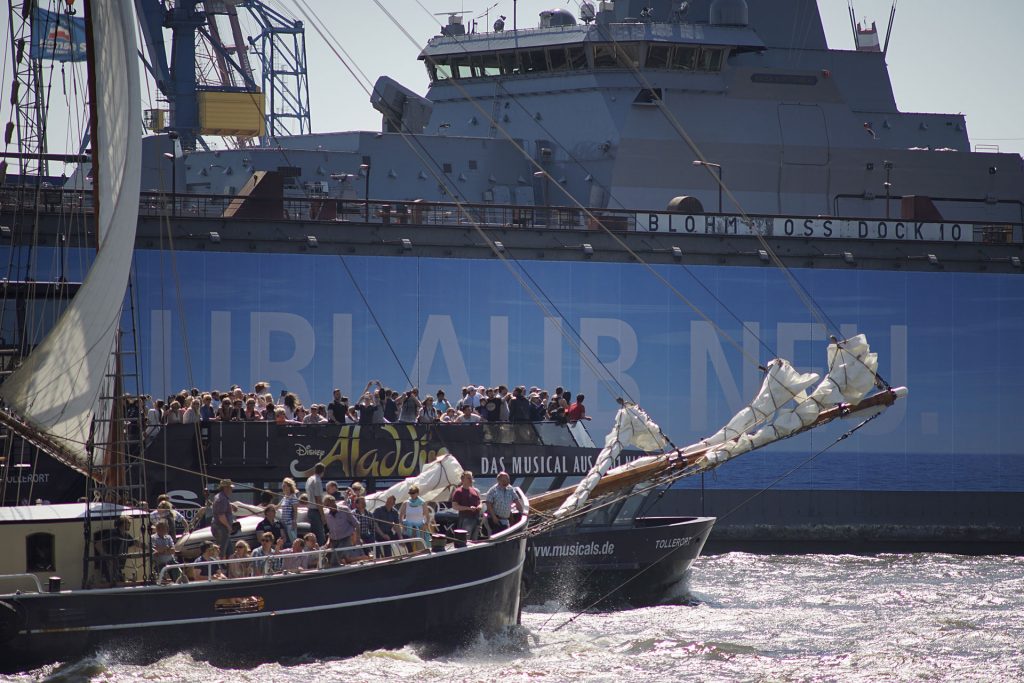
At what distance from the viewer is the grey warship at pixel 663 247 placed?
38812mm

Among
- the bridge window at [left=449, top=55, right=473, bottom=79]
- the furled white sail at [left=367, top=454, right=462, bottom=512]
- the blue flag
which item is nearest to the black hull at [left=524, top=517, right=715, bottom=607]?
the furled white sail at [left=367, top=454, right=462, bottom=512]

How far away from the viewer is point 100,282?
20.2 m

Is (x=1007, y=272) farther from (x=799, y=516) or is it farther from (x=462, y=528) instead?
(x=462, y=528)

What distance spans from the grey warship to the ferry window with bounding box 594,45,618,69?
2.8 inches

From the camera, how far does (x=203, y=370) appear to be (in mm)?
37594

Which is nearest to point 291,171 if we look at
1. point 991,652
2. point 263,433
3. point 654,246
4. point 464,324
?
point 464,324

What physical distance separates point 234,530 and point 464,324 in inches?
748

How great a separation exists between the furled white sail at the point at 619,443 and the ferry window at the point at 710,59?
69.2ft

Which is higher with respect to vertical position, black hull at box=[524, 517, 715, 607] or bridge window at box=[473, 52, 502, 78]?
bridge window at box=[473, 52, 502, 78]

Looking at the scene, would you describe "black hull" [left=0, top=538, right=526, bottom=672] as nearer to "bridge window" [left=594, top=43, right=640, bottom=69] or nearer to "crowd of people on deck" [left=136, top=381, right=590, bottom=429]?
"crowd of people on deck" [left=136, top=381, right=590, bottom=429]

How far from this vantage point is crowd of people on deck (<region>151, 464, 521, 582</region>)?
64.2 ft

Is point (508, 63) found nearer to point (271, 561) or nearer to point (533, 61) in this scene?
point (533, 61)

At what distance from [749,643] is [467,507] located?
527 cm

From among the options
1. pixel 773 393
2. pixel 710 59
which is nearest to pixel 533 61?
pixel 710 59
